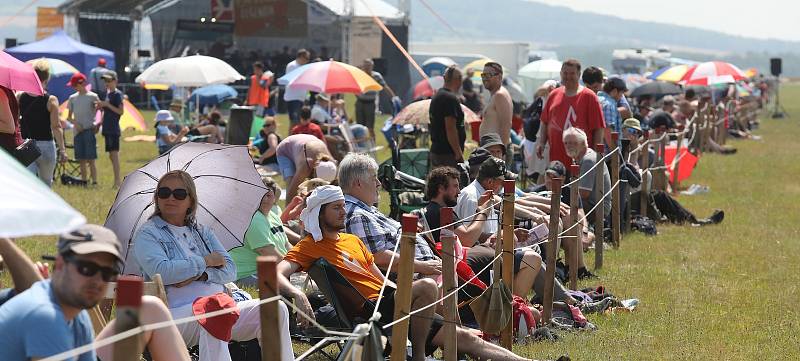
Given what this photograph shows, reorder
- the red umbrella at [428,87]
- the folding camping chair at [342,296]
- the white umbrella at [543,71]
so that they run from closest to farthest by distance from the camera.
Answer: the folding camping chair at [342,296], the red umbrella at [428,87], the white umbrella at [543,71]

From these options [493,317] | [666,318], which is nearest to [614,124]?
[666,318]

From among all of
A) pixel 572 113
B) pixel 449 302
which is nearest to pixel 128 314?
pixel 449 302

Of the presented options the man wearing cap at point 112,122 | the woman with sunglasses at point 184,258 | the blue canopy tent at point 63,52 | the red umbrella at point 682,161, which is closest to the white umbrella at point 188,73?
the man wearing cap at point 112,122

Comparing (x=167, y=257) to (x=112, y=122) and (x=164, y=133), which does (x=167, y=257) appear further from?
(x=164, y=133)

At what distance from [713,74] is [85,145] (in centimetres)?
1414

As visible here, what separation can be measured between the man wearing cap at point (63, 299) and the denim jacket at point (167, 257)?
1.92 m

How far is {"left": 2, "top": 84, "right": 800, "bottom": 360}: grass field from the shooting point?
739 cm

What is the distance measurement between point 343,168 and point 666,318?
8.38ft

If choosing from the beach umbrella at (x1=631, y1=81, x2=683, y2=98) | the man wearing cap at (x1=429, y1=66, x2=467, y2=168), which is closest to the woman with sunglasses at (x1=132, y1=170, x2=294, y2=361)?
the man wearing cap at (x1=429, y1=66, x2=467, y2=168)

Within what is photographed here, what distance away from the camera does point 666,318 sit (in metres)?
8.30

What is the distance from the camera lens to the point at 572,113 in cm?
1117

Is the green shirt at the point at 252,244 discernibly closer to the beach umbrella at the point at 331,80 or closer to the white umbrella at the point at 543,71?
the beach umbrella at the point at 331,80

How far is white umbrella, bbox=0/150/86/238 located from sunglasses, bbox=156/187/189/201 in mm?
2350

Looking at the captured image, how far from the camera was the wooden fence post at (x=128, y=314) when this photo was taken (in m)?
3.23
